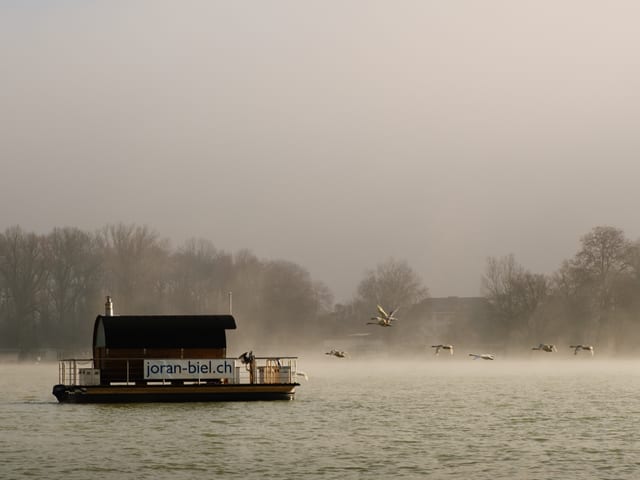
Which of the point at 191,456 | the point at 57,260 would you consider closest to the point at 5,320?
the point at 57,260

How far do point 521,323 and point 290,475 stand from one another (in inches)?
4379

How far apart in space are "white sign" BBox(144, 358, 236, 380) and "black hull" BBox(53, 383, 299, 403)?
3.06 ft

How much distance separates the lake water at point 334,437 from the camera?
45.6 meters

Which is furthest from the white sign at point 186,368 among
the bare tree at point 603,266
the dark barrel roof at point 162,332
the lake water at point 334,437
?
the bare tree at point 603,266

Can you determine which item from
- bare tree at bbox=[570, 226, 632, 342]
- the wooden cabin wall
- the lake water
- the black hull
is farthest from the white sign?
bare tree at bbox=[570, 226, 632, 342]

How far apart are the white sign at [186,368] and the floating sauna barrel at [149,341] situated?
76cm

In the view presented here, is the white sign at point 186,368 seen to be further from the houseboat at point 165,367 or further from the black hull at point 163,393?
the black hull at point 163,393

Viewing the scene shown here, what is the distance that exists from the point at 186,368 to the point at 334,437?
612 inches

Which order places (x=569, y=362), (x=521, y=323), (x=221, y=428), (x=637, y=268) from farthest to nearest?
(x=569, y=362)
(x=521, y=323)
(x=637, y=268)
(x=221, y=428)

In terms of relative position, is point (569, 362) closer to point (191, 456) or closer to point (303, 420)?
point (303, 420)

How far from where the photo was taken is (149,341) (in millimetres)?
70750

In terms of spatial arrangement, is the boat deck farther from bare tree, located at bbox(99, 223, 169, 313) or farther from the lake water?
bare tree, located at bbox(99, 223, 169, 313)

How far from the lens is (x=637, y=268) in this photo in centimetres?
13988

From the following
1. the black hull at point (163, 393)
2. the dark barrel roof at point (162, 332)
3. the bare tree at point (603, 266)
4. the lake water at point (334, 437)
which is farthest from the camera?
the bare tree at point (603, 266)
